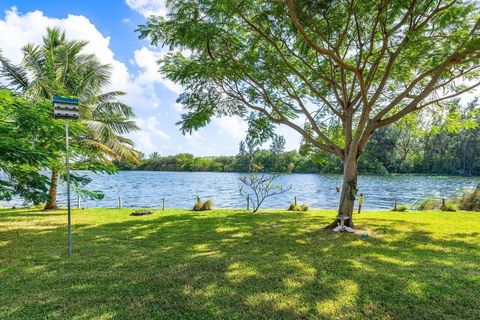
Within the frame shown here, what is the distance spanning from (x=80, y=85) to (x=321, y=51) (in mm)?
12287

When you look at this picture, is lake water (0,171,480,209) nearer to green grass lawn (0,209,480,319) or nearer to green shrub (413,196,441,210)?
green shrub (413,196,441,210)

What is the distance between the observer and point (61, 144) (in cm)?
778

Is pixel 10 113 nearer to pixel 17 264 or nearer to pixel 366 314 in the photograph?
pixel 17 264

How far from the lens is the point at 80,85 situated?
14.9 meters

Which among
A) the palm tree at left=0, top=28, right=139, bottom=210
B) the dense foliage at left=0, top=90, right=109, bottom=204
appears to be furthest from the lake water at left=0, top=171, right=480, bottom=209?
the dense foliage at left=0, top=90, right=109, bottom=204

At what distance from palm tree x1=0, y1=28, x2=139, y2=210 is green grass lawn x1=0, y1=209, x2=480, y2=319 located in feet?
22.3

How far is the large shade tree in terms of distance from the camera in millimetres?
7531

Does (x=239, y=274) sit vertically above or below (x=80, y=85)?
below

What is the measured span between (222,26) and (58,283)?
7327mm

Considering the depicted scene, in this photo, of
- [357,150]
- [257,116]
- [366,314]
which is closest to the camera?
[366,314]

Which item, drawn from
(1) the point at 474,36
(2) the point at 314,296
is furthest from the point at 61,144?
(1) the point at 474,36

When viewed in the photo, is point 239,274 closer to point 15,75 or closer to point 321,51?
point 321,51

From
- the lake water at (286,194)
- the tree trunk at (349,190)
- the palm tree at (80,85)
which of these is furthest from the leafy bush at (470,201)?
the palm tree at (80,85)

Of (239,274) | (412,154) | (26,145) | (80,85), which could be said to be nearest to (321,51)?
(239,274)
